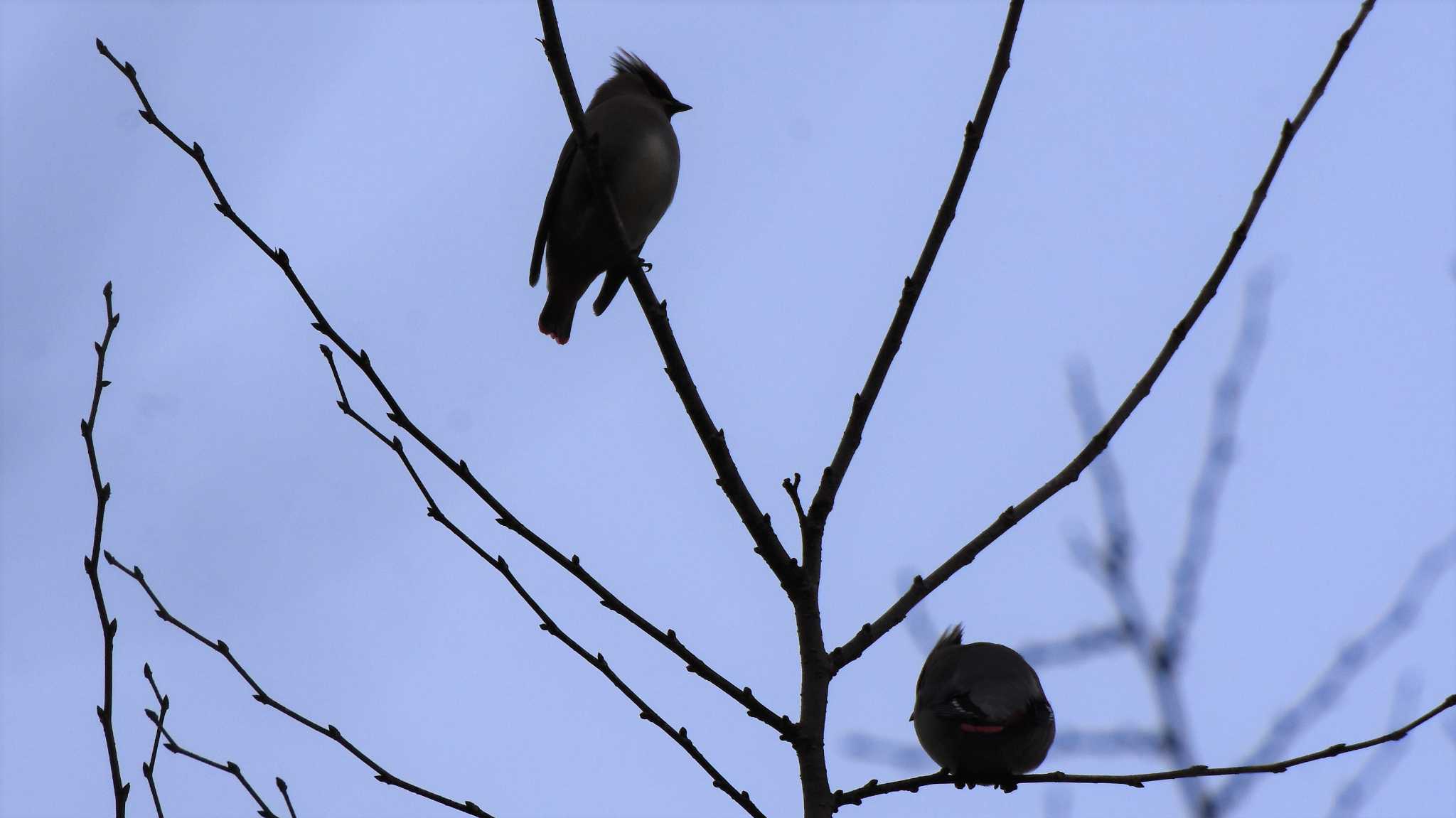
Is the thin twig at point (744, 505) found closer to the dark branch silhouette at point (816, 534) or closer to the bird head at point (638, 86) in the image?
the dark branch silhouette at point (816, 534)

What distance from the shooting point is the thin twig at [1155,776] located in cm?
237

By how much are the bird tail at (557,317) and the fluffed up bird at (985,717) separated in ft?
6.53

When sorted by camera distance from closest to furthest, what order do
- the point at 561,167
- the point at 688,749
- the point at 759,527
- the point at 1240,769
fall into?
the point at 1240,769 → the point at 688,749 → the point at 759,527 → the point at 561,167

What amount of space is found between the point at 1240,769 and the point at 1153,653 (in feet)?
1.47

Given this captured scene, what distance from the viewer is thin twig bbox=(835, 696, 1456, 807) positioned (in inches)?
93.4

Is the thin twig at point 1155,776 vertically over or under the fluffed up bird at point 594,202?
under

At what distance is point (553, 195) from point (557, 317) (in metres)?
0.52

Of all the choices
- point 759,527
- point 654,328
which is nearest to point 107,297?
point 654,328

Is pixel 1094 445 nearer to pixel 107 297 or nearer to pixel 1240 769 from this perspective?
pixel 1240 769

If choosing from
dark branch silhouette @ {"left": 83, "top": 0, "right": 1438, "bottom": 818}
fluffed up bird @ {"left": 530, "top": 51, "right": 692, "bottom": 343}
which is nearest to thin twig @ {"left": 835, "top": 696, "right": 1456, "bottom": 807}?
dark branch silhouette @ {"left": 83, "top": 0, "right": 1438, "bottom": 818}

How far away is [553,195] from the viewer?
5309 millimetres

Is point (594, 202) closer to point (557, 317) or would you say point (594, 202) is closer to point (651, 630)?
point (557, 317)

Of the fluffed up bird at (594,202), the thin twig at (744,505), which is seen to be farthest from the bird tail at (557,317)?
the thin twig at (744,505)

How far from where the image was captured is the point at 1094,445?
2.81 metres
